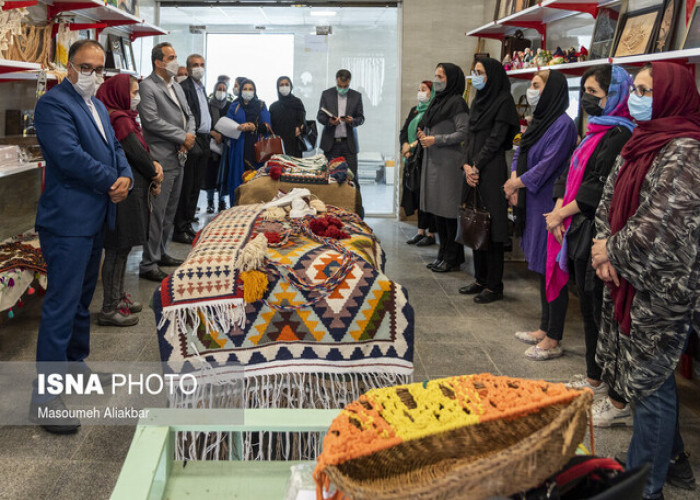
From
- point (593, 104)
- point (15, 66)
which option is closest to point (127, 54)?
point (15, 66)

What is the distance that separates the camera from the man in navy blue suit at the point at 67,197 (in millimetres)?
2740

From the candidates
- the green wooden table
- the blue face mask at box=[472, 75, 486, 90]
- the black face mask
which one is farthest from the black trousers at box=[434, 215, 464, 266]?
the green wooden table

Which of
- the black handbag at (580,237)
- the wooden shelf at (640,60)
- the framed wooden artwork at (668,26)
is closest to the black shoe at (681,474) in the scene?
the black handbag at (580,237)

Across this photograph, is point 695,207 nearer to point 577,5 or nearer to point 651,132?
point 651,132

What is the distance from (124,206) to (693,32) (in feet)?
10.0

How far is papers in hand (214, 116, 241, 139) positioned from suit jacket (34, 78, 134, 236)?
4.08 meters

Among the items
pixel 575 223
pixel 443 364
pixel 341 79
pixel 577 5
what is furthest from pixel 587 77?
pixel 341 79

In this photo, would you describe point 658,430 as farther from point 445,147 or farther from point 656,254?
point 445,147

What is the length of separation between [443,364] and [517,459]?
2.61 meters

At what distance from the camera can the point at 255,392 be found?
8.27 ft

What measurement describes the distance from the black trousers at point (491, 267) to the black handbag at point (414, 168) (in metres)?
1.38

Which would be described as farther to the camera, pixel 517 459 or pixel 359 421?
pixel 359 421

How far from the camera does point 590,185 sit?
9.58ft

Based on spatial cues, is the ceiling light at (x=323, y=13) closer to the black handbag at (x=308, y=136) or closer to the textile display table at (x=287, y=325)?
the black handbag at (x=308, y=136)
